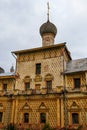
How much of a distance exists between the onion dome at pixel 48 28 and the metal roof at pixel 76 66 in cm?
569

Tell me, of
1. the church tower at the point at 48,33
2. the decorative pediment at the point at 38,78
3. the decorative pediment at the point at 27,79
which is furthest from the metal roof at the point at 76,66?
the decorative pediment at the point at 27,79

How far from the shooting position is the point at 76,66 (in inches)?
1049

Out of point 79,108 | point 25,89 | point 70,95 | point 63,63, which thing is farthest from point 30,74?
point 79,108

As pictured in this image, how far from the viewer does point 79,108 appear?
23.3 meters

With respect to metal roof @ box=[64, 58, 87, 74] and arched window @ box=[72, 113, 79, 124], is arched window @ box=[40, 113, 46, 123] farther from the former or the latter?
metal roof @ box=[64, 58, 87, 74]

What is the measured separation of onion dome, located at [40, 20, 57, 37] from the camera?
30.6 m

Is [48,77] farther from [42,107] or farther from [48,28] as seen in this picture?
[48,28]

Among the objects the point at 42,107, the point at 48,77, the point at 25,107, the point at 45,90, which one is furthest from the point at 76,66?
the point at 25,107

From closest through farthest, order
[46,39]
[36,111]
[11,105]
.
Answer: [36,111], [11,105], [46,39]

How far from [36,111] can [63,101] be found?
3.75 metres

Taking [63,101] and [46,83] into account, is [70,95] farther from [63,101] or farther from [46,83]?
[46,83]

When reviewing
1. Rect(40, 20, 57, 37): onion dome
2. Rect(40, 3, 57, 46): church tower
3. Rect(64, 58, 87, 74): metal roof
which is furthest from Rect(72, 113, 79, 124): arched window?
Rect(40, 20, 57, 37): onion dome

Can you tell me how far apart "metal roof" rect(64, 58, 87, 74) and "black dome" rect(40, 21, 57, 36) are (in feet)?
18.7

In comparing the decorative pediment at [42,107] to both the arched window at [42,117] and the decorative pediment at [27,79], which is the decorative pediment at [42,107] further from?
the decorative pediment at [27,79]
